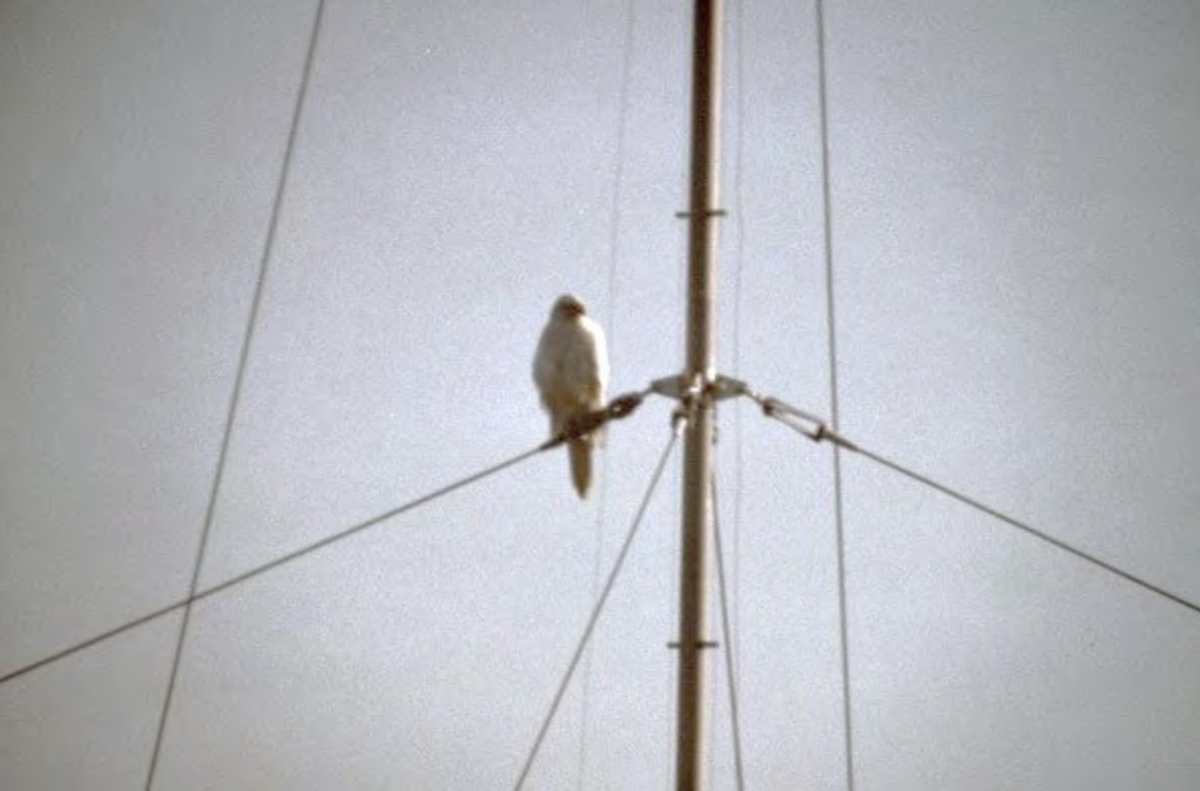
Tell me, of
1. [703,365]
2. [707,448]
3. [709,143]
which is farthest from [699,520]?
[709,143]

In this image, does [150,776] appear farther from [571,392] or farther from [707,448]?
[571,392]

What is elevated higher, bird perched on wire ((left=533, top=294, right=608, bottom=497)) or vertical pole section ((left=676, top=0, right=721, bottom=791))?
bird perched on wire ((left=533, top=294, right=608, bottom=497))

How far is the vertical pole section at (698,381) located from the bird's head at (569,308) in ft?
8.03

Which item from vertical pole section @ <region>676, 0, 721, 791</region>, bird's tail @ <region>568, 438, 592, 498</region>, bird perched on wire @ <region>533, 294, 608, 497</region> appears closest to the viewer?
vertical pole section @ <region>676, 0, 721, 791</region>

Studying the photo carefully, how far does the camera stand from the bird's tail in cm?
559

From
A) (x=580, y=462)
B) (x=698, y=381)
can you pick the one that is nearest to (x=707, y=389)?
(x=698, y=381)

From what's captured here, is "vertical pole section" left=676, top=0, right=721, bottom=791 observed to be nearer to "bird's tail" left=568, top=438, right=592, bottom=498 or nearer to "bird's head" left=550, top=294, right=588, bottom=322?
"bird's tail" left=568, top=438, right=592, bottom=498

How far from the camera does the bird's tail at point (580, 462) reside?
18.3 feet

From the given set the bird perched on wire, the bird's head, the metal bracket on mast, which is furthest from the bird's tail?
the metal bracket on mast

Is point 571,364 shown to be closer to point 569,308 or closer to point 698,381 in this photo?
point 569,308

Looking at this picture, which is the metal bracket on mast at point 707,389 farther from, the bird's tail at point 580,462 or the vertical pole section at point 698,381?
the bird's tail at point 580,462

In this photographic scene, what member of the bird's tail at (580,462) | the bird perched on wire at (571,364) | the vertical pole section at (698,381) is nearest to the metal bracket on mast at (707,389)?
the vertical pole section at (698,381)

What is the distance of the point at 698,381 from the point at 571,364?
256cm

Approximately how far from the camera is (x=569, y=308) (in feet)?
21.3
